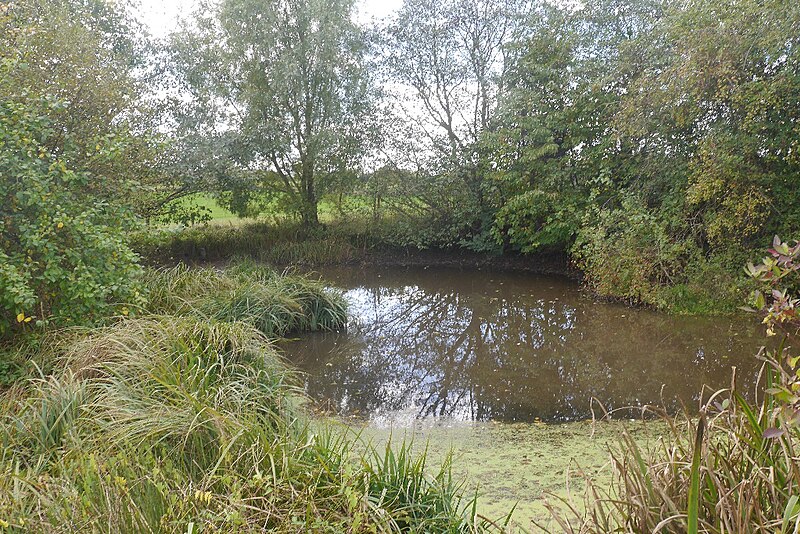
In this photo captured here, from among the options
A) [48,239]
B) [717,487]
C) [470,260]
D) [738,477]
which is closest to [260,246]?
[470,260]

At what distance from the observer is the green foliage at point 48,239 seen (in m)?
3.58

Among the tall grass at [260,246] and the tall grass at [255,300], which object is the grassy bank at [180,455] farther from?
the tall grass at [260,246]

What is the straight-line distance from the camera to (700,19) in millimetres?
6574

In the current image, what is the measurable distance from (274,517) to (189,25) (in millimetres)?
12603

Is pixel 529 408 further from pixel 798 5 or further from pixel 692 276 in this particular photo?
pixel 798 5

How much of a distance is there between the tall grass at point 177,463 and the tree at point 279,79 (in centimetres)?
916

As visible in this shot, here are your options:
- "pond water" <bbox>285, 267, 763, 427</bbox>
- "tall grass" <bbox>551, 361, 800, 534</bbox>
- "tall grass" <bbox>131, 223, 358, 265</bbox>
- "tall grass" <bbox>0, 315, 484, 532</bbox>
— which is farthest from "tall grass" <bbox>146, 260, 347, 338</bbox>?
"tall grass" <bbox>131, 223, 358, 265</bbox>

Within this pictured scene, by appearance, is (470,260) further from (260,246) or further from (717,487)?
(717,487)

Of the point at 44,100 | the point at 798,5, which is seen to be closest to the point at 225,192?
the point at 44,100

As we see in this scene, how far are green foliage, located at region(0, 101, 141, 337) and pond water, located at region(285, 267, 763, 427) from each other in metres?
2.05

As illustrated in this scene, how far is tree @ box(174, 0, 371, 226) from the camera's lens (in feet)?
38.9

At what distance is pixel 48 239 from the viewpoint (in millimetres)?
3744

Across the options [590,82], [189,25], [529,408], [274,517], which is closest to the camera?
[274,517]

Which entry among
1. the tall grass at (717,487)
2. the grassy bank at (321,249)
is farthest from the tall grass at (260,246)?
the tall grass at (717,487)
